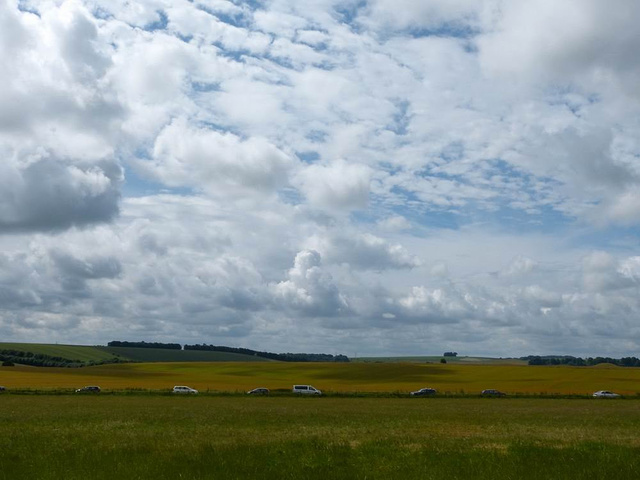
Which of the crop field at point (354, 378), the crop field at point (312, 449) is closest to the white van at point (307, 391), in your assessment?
the crop field at point (354, 378)

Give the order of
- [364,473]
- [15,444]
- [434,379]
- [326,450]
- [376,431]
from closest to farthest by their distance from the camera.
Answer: [364,473] < [326,450] < [15,444] < [376,431] < [434,379]

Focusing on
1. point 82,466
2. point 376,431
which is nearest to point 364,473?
point 82,466

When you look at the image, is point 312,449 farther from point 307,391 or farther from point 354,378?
point 354,378

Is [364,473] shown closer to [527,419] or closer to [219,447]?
[219,447]

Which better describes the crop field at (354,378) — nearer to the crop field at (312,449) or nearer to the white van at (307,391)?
the white van at (307,391)

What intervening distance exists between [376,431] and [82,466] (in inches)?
646

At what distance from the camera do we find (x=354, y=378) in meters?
139

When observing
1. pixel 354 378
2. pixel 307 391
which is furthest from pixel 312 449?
pixel 354 378

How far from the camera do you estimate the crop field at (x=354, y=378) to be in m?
107

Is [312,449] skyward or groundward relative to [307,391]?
skyward

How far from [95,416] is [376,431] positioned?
20532 mm

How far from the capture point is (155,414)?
152 ft

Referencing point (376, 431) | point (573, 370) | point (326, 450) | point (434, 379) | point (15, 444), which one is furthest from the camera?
point (573, 370)

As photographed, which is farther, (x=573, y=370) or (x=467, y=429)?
(x=573, y=370)
